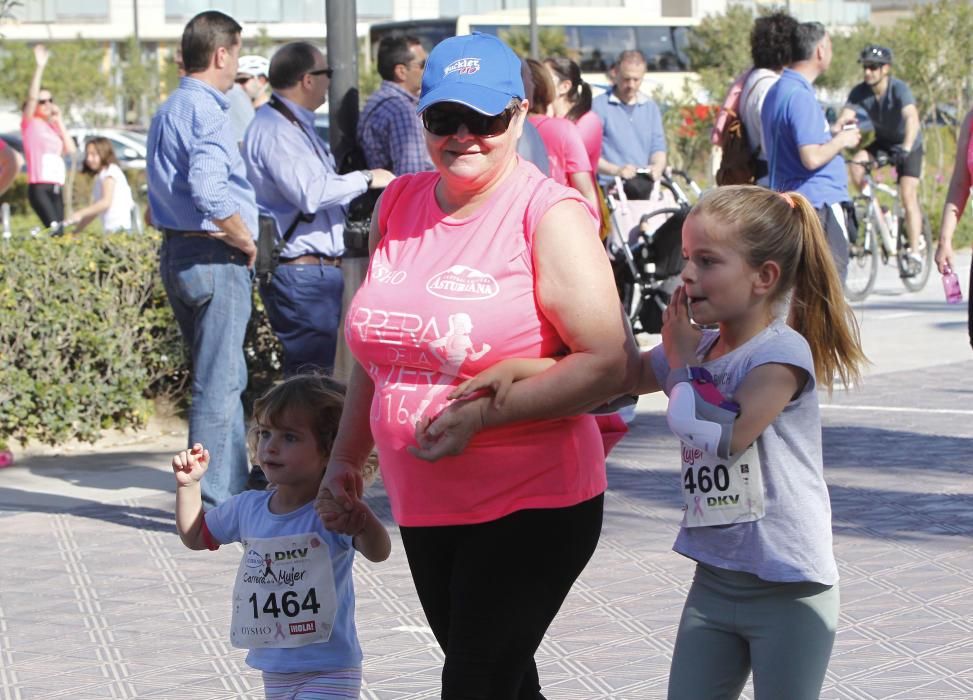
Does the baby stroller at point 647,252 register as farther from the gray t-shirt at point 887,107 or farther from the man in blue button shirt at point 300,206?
the gray t-shirt at point 887,107

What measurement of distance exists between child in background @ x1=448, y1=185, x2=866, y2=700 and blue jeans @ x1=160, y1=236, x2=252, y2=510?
3517 mm

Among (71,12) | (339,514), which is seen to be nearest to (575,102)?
(339,514)

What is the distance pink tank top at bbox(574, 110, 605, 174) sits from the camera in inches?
348

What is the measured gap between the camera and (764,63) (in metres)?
8.16

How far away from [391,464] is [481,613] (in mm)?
366

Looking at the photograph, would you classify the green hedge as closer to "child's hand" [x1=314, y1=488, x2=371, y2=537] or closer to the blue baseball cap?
"child's hand" [x1=314, y1=488, x2=371, y2=537]

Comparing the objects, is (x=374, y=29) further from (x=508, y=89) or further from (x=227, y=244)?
(x=508, y=89)

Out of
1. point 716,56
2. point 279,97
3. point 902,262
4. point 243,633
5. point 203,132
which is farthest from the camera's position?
point 716,56

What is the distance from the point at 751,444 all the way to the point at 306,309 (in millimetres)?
3883

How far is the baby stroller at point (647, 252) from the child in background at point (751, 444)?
6968 millimetres

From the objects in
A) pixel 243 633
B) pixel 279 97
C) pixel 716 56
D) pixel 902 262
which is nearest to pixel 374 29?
pixel 716 56

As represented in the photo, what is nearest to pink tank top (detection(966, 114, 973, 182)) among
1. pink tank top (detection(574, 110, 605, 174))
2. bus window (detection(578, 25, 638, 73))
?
pink tank top (detection(574, 110, 605, 174))

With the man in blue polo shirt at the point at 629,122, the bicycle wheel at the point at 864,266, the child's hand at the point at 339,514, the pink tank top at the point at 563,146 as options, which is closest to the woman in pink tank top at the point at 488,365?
the child's hand at the point at 339,514

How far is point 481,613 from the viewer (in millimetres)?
3104
